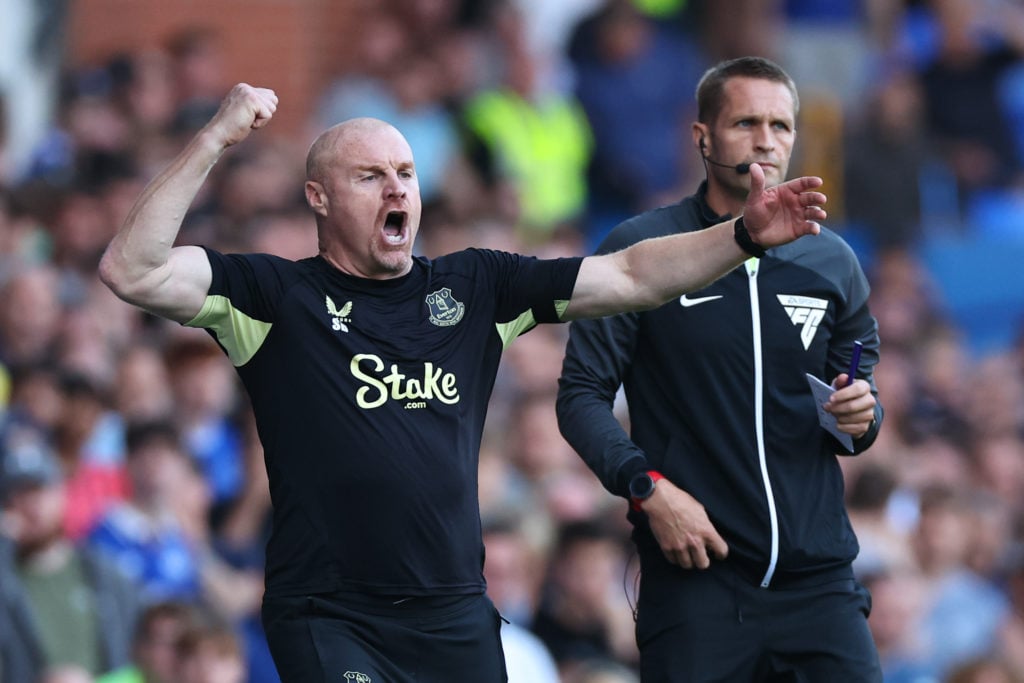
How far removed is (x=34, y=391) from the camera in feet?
33.6

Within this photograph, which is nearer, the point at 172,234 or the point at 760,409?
the point at 172,234

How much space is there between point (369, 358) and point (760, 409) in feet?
4.12

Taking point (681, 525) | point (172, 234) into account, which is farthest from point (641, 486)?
point (172, 234)

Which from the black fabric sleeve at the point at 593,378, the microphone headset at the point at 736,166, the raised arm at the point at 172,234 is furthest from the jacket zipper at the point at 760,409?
the raised arm at the point at 172,234

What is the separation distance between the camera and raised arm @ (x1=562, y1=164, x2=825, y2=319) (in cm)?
586

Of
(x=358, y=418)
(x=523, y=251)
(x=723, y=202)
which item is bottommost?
(x=358, y=418)

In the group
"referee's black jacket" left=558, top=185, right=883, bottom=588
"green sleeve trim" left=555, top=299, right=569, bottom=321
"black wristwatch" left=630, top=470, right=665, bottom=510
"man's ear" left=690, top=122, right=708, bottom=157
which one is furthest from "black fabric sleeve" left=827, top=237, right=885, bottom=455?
"green sleeve trim" left=555, top=299, right=569, bottom=321

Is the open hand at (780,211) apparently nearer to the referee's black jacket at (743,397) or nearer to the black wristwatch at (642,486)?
the referee's black jacket at (743,397)

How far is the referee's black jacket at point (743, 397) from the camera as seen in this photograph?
6.27 metres

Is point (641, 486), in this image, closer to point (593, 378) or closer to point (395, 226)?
point (593, 378)

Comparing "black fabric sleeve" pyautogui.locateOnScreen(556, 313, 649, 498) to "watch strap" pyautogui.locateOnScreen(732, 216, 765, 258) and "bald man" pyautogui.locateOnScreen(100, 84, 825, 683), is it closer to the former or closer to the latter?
"bald man" pyautogui.locateOnScreen(100, 84, 825, 683)

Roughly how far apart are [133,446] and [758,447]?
176 inches

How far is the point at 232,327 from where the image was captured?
5.87 metres

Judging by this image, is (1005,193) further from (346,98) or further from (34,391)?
(34,391)
